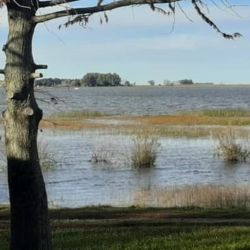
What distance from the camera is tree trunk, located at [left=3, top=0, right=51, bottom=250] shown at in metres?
6.05

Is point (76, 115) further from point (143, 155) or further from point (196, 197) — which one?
point (196, 197)

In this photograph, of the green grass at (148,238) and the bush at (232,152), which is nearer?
the green grass at (148,238)

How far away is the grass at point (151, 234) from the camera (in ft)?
29.5

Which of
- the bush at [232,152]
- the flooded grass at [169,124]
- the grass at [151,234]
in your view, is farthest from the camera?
the flooded grass at [169,124]

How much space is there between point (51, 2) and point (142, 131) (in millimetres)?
41211

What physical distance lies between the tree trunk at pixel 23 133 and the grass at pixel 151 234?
113 inches

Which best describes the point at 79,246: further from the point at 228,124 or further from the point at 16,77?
the point at 228,124

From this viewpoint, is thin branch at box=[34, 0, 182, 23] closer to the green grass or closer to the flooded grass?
the green grass

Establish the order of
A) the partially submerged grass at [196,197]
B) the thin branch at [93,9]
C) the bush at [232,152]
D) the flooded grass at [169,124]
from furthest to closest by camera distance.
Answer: the flooded grass at [169,124] → the bush at [232,152] → the partially submerged grass at [196,197] → the thin branch at [93,9]

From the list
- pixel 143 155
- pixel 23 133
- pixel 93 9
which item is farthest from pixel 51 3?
pixel 143 155

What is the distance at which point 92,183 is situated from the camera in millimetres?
27594

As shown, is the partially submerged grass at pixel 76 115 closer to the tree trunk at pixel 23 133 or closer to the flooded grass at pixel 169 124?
the flooded grass at pixel 169 124

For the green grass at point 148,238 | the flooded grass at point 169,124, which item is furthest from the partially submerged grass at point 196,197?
the flooded grass at point 169,124

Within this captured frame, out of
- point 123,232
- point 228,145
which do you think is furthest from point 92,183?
point 123,232
